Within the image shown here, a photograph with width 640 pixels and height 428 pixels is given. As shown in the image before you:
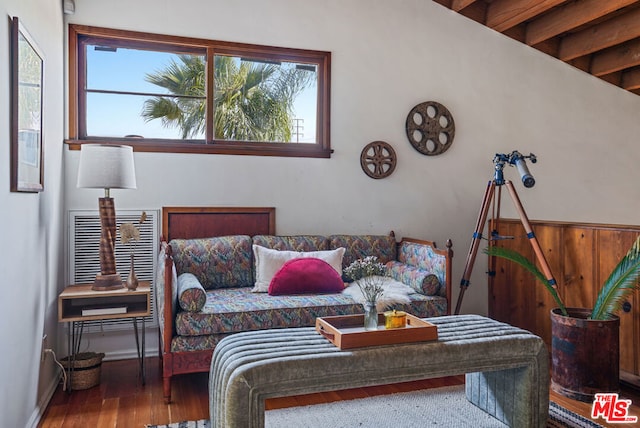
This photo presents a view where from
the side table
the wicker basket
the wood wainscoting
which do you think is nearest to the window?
the side table

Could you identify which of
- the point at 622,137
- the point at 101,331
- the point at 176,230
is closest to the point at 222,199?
the point at 176,230

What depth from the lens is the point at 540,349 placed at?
Answer: 2.20 m

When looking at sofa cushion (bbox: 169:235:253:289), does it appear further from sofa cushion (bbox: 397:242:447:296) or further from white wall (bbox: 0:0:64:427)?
sofa cushion (bbox: 397:242:447:296)

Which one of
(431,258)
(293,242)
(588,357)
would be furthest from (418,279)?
(588,357)

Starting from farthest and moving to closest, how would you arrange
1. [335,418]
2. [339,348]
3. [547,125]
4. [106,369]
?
[547,125], [106,369], [335,418], [339,348]

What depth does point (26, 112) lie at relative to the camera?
2.26 metres

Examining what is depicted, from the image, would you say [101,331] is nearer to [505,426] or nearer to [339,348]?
[339,348]

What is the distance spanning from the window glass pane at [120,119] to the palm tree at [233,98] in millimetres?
51

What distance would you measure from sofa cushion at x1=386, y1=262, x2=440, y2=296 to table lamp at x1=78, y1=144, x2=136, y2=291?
1.92m

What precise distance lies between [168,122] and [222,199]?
0.71m

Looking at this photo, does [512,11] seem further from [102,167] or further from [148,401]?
[148,401]

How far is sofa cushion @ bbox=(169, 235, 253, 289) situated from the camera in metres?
3.33

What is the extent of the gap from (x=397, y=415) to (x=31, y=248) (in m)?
2.07

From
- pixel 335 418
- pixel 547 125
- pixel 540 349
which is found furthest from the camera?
pixel 547 125
